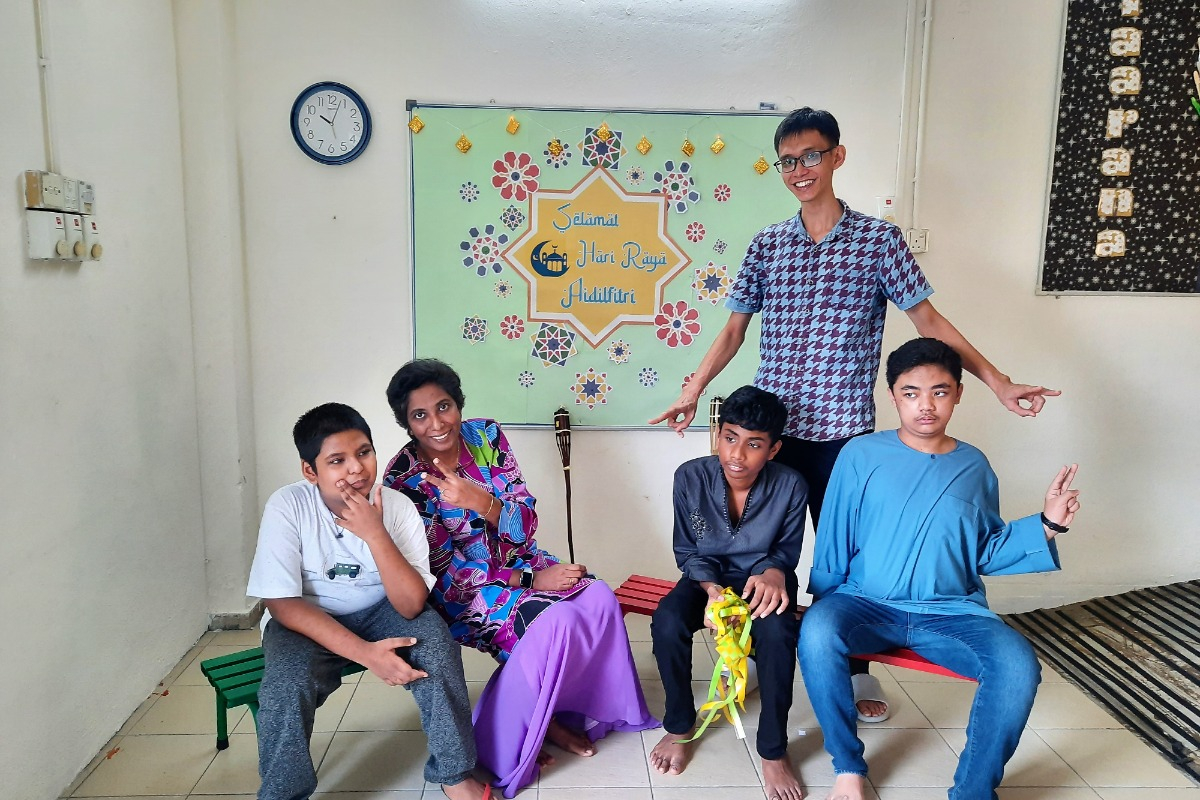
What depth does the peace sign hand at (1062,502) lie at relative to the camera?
1.93 metres

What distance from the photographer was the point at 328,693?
190cm

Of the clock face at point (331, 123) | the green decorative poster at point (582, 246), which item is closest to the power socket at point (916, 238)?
the green decorative poster at point (582, 246)

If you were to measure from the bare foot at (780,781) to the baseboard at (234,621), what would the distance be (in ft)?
6.39

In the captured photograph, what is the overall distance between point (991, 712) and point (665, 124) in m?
2.17

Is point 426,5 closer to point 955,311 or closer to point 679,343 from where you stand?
point 679,343

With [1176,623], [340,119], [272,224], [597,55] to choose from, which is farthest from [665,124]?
[1176,623]

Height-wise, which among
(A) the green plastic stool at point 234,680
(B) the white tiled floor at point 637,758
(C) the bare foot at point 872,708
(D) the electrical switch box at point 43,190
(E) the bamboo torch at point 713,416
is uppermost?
(D) the electrical switch box at point 43,190

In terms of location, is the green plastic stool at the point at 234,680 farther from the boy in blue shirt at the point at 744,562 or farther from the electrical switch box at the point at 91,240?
the electrical switch box at the point at 91,240

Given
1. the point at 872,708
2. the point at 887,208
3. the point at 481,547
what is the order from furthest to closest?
the point at 887,208
the point at 872,708
the point at 481,547

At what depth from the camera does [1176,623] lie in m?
3.02

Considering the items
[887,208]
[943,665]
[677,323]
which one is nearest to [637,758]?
[943,665]

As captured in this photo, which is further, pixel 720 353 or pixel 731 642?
pixel 720 353

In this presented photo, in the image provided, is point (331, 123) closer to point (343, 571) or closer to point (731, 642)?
point (343, 571)

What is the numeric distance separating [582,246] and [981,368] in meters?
1.47
